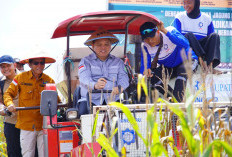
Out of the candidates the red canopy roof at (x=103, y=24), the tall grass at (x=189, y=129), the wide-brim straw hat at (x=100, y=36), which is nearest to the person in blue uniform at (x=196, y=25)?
the red canopy roof at (x=103, y=24)

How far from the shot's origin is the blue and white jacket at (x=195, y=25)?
6129 millimetres

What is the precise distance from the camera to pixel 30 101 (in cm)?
567

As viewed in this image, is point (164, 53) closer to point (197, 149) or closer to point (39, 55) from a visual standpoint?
point (39, 55)

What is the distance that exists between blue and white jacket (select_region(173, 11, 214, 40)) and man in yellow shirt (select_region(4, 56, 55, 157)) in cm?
228

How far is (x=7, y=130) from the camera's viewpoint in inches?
245

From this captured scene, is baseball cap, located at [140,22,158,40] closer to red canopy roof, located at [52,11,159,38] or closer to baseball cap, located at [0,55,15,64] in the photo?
red canopy roof, located at [52,11,159,38]

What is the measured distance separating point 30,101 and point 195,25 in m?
2.90

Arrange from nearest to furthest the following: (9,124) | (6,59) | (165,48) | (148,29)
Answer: (148,29)
(165,48)
(9,124)
(6,59)

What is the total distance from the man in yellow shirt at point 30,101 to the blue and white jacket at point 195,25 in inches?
89.8

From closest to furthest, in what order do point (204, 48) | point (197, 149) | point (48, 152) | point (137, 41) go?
1. point (197, 149)
2. point (48, 152)
3. point (204, 48)
4. point (137, 41)

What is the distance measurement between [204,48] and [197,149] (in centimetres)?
426

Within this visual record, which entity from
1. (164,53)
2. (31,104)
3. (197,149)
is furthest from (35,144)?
(197,149)

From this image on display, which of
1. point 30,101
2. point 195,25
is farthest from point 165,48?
point 30,101

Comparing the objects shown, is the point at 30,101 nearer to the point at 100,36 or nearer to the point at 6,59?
the point at 6,59
